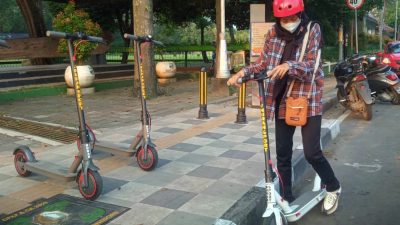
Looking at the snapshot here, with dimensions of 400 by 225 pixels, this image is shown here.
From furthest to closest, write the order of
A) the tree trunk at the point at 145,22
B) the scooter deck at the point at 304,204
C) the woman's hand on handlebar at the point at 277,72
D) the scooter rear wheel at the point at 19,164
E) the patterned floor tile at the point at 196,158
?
the tree trunk at the point at 145,22 < the patterned floor tile at the point at 196,158 < the scooter rear wheel at the point at 19,164 < the scooter deck at the point at 304,204 < the woman's hand on handlebar at the point at 277,72

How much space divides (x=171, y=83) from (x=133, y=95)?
168 inches

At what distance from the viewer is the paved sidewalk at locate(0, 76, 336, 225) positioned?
3969mm

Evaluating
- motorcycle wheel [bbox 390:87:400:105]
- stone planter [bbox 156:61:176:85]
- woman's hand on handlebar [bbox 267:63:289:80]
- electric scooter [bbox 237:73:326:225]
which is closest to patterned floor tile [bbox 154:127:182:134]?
electric scooter [bbox 237:73:326:225]

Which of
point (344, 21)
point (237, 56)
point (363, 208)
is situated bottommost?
point (363, 208)

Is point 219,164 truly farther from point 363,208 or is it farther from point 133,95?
point 133,95

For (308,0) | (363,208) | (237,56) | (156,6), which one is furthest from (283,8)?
(156,6)

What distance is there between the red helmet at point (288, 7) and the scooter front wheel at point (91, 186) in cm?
220

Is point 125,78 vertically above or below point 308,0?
below

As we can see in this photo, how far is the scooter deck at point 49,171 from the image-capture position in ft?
14.5

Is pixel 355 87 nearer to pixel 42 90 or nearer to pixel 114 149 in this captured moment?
pixel 114 149

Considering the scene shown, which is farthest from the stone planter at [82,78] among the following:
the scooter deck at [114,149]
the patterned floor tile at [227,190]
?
the patterned floor tile at [227,190]

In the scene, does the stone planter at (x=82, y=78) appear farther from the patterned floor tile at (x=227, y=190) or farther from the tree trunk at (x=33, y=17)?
the patterned floor tile at (x=227, y=190)


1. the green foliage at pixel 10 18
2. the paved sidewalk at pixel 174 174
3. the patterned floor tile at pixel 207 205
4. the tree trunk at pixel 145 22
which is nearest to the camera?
the patterned floor tile at pixel 207 205

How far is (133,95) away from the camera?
1243 cm
